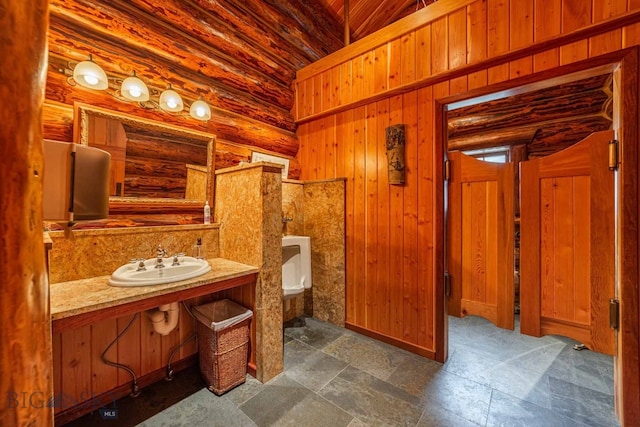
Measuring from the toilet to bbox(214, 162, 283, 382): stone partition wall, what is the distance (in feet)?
1.89

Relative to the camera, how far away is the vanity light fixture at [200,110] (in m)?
2.06

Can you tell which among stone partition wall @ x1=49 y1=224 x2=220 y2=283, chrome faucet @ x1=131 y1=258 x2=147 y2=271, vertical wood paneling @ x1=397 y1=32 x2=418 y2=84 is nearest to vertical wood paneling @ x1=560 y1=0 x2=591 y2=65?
vertical wood paneling @ x1=397 y1=32 x2=418 y2=84

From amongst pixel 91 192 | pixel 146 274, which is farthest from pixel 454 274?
pixel 91 192

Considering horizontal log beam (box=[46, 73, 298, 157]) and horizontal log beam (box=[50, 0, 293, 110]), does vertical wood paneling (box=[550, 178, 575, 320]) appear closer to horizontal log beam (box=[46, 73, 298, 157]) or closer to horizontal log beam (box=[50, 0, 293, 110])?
horizontal log beam (box=[46, 73, 298, 157])

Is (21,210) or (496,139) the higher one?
(496,139)

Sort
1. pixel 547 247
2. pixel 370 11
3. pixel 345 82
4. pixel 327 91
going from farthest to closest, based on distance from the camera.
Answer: pixel 370 11
pixel 327 91
pixel 345 82
pixel 547 247

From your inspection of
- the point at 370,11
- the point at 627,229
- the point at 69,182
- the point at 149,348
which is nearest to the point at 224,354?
the point at 149,348

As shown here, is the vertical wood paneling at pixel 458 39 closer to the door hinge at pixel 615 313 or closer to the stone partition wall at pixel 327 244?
the stone partition wall at pixel 327 244

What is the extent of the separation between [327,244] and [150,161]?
5.81 ft

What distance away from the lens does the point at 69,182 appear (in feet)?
3.14

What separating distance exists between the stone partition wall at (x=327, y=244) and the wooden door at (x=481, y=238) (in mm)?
Answer: 1169

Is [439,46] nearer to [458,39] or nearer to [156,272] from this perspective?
[458,39]

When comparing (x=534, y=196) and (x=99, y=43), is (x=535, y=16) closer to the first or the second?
(x=534, y=196)

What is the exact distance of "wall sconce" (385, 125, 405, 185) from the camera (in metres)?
2.18
